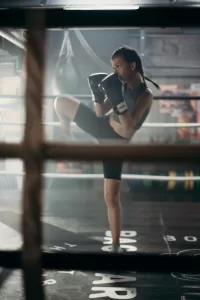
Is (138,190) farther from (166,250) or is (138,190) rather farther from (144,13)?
(144,13)

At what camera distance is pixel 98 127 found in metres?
2.23

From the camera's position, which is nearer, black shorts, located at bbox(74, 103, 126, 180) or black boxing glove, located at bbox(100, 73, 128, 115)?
black boxing glove, located at bbox(100, 73, 128, 115)

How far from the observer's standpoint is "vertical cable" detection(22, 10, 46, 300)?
16.8 inches

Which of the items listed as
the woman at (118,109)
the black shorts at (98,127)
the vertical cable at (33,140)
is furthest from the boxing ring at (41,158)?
the black shorts at (98,127)

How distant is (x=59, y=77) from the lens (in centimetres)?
522

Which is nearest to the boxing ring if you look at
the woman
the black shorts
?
the woman

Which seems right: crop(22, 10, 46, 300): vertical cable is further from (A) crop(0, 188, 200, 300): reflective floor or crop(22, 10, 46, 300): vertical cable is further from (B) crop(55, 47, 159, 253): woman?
(B) crop(55, 47, 159, 253): woman

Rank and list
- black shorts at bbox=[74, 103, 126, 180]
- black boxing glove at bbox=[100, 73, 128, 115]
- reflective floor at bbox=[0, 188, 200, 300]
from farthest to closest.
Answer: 1. black shorts at bbox=[74, 103, 126, 180]
2. black boxing glove at bbox=[100, 73, 128, 115]
3. reflective floor at bbox=[0, 188, 200, 300]

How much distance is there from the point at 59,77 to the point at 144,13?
486cm

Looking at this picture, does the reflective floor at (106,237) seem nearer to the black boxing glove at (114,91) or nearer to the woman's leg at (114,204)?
the woman's leg at (114,204)

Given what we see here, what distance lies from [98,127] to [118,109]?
1.00 feet

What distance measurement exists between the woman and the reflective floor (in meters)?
0.30

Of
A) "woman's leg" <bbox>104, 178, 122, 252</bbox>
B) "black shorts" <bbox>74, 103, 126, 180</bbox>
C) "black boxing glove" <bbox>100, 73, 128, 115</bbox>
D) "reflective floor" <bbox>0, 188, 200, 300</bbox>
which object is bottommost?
"reflective floor" <bbox>0, 188, 200, 300</bbox>

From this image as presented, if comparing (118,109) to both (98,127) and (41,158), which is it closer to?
(98,127)
